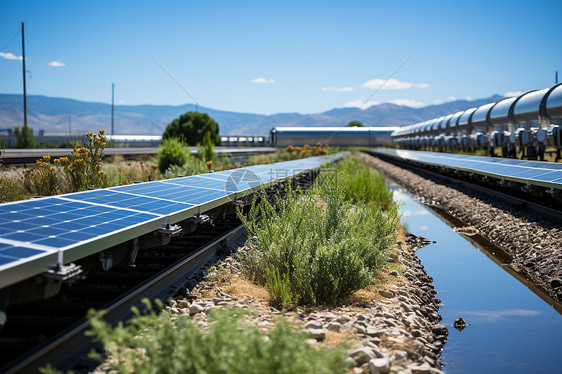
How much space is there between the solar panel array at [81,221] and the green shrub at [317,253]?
1083 millimetres

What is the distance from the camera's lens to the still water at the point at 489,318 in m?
5.44

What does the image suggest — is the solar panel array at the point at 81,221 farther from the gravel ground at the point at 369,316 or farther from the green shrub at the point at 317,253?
the green shrub at the point at 317,253

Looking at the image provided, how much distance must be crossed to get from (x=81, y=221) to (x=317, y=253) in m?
2.60

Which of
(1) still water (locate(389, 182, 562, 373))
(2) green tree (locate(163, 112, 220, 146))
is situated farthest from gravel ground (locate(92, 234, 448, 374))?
(2) green tree (locate(163, 112, 220, 146))

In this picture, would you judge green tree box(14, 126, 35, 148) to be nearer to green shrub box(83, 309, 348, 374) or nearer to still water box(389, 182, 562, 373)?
still water box(389, 182, 562, 373)

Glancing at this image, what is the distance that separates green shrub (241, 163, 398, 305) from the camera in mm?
6199

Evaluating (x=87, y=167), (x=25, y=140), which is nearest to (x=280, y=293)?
(x=87, y=167)

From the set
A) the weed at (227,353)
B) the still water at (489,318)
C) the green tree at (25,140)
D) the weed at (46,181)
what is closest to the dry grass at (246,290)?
the still water at (489,318)

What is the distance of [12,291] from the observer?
13.7ft

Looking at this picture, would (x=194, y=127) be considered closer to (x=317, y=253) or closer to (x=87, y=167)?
(x=87, y=167)

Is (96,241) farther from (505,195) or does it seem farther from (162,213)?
(505,195)

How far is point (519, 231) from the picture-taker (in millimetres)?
11430

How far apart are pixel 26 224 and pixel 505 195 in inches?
517

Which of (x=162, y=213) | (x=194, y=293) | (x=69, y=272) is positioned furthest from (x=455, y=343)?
(x=69, y=272)
